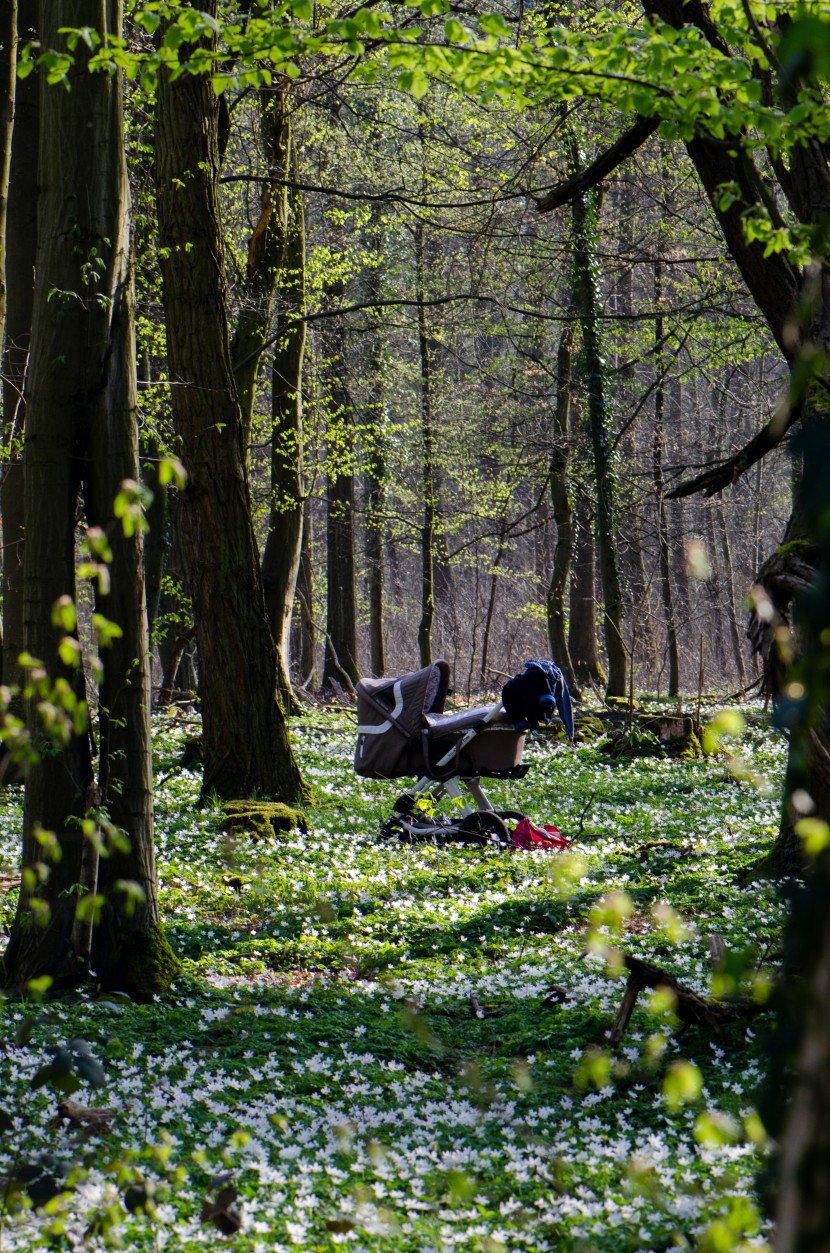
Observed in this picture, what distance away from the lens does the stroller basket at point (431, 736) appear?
10438 millimetres

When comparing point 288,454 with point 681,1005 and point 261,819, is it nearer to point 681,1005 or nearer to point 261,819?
point 261,819

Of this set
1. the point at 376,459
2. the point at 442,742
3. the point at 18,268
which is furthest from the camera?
the point at 376,459

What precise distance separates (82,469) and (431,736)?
18.6 feet

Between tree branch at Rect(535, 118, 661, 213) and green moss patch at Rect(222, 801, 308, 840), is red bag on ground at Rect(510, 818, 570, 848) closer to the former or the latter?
green moss patch at Rect(222, 801, 308, 840)

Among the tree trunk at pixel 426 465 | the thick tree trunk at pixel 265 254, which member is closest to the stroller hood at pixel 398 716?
the thick tree trunk at pixel 265 254

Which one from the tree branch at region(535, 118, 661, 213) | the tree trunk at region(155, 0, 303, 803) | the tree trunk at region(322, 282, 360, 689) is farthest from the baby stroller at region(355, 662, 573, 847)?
the tree trunk at region(322, 282, 360, 689)

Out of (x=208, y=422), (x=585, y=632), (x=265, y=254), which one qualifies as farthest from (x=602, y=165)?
(x=585, y=632)

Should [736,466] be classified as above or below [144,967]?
above

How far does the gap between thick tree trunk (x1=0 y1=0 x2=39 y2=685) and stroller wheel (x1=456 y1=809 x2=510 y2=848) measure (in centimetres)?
474

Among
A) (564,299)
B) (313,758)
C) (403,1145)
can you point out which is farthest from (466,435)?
(403,1145)

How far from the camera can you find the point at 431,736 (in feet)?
34.5

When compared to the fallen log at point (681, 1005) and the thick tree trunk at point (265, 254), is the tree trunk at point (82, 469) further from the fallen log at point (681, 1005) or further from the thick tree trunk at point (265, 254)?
the thick tree trunk at point (265, 254)

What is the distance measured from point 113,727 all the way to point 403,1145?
2488 millimetres

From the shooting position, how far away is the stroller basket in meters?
10.4
